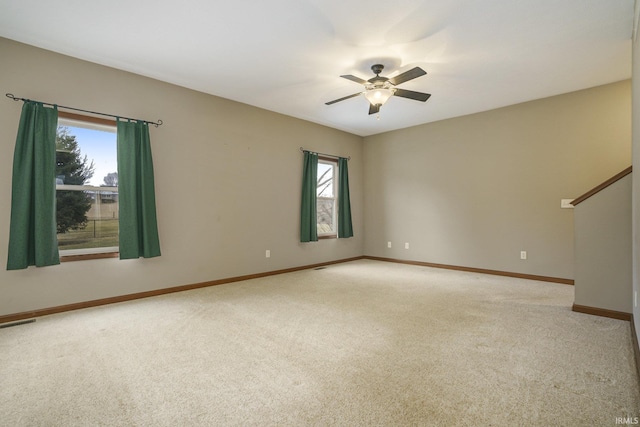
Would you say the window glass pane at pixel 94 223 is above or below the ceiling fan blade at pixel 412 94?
below

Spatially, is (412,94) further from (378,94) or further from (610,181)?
(610,181)

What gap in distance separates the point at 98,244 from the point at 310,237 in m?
3.17

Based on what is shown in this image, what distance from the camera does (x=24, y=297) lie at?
3193mm

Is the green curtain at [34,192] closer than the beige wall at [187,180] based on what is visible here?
Yes

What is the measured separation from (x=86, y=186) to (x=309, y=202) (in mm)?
3268

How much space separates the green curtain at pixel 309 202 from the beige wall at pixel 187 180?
0.40ft

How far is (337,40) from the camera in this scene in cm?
315

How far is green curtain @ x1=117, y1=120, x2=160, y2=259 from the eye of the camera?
372 centimetres

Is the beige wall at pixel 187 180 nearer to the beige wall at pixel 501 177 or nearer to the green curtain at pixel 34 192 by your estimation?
the green curtain at pixel 34 192

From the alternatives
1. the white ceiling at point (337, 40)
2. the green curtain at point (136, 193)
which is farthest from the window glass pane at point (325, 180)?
the green curtain at point (136, 193)

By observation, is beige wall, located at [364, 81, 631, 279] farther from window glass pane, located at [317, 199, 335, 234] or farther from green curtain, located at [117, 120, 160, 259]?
green curtain, located at [117, 120, 160, 259]

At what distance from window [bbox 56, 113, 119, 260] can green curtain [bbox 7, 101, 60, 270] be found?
0.22 meters

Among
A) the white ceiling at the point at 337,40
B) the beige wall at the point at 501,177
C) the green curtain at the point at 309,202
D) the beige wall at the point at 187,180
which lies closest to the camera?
the white ceiling at the point at 337,40

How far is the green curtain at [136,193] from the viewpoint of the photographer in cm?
372
